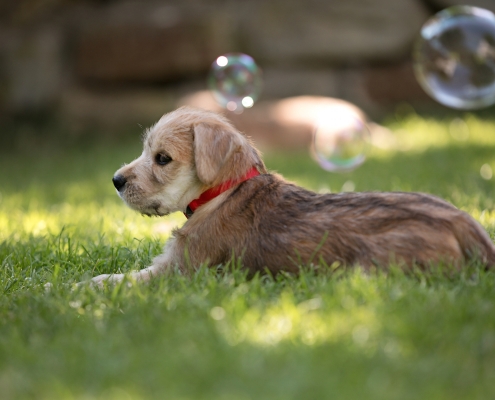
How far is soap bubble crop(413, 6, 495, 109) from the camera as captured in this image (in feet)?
21.3

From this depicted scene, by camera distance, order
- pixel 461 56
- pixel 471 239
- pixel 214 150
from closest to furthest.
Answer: pixel 471 239, pixel 214 150, pixel 461 56

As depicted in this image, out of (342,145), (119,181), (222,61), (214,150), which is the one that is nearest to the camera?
(214,150)

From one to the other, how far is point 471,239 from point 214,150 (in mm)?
1458

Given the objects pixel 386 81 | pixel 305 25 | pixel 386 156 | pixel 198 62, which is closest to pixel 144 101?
pixel 198 62

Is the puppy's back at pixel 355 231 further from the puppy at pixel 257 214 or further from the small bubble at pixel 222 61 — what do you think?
the small bubble at pixel 222 61

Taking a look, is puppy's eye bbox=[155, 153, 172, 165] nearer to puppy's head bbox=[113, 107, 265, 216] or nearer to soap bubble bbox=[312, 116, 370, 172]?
puppy's head bbox=[113, 107, 265, 216]

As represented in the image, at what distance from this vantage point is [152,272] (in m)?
3.94

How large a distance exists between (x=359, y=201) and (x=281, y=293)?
0.68 meters

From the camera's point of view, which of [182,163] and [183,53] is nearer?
[182,163]

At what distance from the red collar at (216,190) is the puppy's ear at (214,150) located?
0.12 feet

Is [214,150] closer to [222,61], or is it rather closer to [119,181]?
[119,181]

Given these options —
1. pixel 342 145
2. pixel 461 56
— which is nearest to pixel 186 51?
pixel 342 145

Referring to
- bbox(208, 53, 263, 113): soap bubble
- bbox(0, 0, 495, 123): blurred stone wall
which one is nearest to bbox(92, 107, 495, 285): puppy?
bbox(208, 53, 263, 113): soap bubble

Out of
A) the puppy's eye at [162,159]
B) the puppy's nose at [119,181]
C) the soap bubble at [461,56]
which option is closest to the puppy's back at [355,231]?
the puppy's eye at [162,159]
